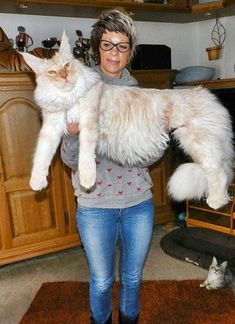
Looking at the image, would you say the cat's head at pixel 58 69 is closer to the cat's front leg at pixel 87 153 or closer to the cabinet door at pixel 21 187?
the cat's front leg at pixel 87 153

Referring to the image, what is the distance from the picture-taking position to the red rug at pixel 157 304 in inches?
77.4

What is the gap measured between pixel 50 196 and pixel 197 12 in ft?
7.03

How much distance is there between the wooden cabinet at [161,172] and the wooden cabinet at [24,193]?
0.81 metres

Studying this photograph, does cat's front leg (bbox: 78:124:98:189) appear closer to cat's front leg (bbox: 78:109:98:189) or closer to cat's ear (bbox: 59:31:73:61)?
cat's front leg (bbox: 78:109:98:189)

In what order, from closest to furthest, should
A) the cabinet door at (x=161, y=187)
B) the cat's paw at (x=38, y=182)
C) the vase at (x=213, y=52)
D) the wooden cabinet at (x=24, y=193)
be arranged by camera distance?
the cat's paw at (x=38, y=182) → the wooden cabinet at (x=24, y=193) → the cabinet door at (x=161, y=187) → the vase at (x=213, y=52)

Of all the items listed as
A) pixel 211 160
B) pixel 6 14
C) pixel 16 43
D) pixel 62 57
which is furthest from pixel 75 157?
pixel 6 14

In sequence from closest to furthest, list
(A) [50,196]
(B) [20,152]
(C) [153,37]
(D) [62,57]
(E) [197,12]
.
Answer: (D) [62,57], (B) [20,152], (A) [50,196], (E) [197,12], (C) [153,37]

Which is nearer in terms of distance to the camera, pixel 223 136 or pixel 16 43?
pixel 223 136

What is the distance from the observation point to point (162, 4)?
9.40 ft

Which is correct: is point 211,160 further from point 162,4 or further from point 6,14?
point 6,14

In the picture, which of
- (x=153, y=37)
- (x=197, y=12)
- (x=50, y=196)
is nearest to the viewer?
(x=50, y=196)

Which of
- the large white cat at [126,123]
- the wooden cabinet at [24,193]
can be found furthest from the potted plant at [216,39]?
the large white cat at [126,123]

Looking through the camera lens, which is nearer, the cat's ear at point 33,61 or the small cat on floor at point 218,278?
the cat's ear at point 33,61

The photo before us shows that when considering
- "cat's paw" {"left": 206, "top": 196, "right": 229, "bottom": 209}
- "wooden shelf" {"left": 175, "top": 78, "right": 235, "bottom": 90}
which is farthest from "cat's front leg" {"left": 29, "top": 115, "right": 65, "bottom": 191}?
"wooden shelf" {"left": 175, "top": 78, "right": 235, "bottom": 90}
